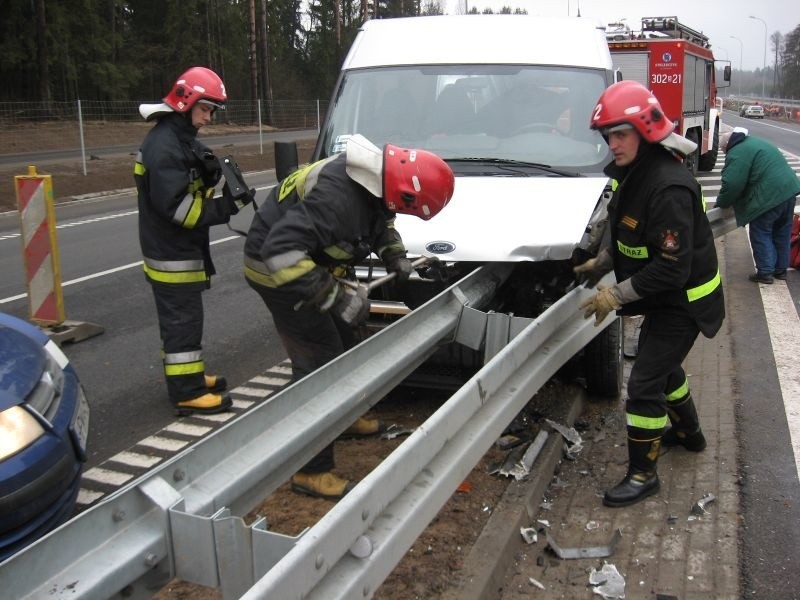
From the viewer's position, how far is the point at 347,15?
198ft

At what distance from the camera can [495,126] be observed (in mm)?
5414

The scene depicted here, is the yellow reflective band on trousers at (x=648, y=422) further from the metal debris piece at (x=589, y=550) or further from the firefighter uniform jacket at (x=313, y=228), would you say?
the firefighter uniform jacket at (x=313, y=228)

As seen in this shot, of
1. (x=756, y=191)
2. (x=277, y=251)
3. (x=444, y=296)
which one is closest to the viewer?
(x=277, y=251)

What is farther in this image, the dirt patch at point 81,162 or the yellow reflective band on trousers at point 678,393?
the dirt patch at point 81,162

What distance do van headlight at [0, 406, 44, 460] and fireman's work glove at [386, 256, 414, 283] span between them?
1.69 metres

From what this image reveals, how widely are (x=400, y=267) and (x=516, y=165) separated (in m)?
1.62

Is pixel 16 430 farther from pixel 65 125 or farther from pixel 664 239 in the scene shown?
pixel 65 125

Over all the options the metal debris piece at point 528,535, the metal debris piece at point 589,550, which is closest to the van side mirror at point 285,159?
the metal debris piece at point 528,535

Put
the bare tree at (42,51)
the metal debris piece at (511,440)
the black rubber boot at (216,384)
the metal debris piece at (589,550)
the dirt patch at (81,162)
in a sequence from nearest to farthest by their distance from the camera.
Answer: the metal debris piece at (589,550), the metal debris piece at (511,440), the black rubber boot at (216,384), the dirt patch at (81,162), the bare tree at (42,51)

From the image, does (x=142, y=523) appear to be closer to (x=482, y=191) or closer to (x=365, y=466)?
(x=365, y=466)

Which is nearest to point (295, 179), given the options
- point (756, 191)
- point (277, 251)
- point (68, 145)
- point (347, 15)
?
point (277, 251)

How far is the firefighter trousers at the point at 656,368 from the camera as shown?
3.90 meters

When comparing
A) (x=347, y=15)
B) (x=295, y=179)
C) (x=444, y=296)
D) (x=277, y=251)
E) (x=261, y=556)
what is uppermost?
(x=347, y=15)

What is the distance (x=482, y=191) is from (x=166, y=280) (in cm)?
196
